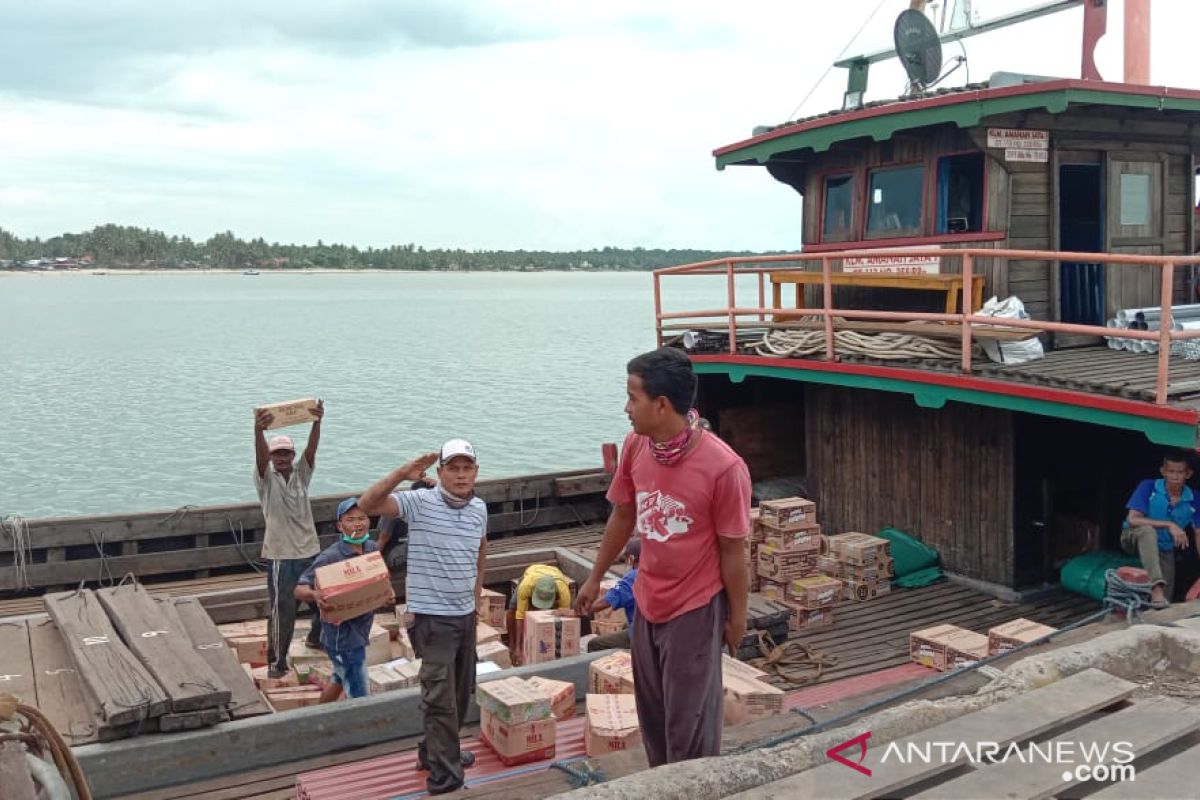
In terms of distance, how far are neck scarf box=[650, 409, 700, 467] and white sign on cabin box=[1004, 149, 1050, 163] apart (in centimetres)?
842

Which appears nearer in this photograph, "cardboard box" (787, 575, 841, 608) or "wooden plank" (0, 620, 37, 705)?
"wooden plank" (0, 620, 37, 705)

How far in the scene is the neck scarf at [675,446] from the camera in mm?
4543

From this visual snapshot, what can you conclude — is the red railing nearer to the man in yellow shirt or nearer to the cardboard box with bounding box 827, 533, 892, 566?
the cardboard box with bounding box 827, 533, 892, 566

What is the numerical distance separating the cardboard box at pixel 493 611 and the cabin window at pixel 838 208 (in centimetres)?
617

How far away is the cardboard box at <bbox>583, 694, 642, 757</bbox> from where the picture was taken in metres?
6.91

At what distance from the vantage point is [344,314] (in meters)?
130

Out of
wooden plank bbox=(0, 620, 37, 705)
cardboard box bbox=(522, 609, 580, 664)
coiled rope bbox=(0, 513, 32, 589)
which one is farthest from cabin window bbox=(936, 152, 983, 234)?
coiled rope bbox=(0, 513, 32, 589)

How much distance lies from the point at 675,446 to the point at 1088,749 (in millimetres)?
1973

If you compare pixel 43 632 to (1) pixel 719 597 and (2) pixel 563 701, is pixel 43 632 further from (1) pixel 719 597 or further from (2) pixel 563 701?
(1) pixel 719 597

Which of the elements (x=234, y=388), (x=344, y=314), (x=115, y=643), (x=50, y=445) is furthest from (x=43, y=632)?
(x=344, y=314)

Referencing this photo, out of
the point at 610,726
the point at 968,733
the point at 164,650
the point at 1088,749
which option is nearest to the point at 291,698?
the point at 164,650

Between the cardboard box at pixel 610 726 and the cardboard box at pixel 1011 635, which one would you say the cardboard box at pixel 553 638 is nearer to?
the cardboard box at pixel 610 726

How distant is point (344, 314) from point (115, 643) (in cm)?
12493

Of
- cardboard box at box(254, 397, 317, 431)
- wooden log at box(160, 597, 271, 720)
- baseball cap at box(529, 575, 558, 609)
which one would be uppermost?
cardboard box at box(254, 397, 317, 431)
